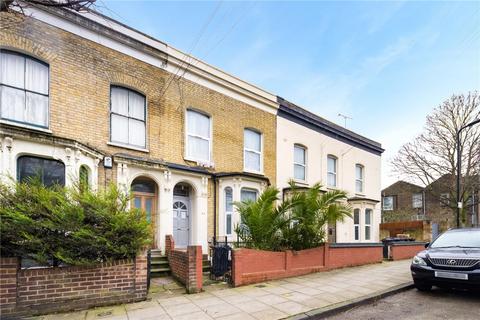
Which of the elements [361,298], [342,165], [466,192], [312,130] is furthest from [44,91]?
[466,192]

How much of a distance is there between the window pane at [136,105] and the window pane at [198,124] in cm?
169

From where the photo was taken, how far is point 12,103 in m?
7.55

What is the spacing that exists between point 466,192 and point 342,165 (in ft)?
30.3

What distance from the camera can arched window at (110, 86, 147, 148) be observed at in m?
9.37

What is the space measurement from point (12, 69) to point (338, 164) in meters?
14.8

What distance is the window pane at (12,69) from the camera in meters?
7.50

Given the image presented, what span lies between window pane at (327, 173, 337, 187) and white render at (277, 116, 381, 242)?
0.70ft

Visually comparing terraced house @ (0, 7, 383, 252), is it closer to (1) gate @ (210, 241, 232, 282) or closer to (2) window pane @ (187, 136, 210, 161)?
(2) window pane @ (187, 136, 210, 161)

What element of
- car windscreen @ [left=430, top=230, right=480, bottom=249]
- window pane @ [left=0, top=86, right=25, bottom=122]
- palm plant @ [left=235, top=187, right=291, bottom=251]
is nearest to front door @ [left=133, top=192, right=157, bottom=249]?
palm plant @ [left=235, top=187, right=291, bottom=251]

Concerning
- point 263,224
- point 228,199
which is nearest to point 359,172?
point 228,199

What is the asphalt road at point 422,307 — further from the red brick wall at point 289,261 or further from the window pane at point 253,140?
the window pane at point 253,140

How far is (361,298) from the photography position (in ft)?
21.4

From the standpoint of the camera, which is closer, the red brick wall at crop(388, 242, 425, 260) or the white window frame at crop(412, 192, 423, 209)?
the red brick wall at crop(388, 242, 425, 260)

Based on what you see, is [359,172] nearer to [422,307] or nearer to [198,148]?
[198,148]
